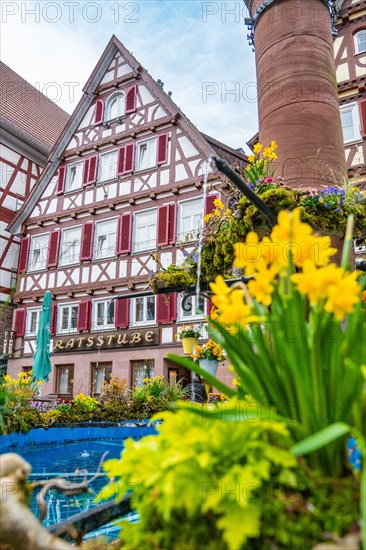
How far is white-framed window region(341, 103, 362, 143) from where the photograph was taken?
43.8 ft

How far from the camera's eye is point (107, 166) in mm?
18219

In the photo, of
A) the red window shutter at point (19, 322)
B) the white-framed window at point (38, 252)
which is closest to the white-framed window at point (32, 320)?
the red window shutter at point (19, 322)

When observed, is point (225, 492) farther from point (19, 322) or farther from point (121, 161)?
point (19, 322)

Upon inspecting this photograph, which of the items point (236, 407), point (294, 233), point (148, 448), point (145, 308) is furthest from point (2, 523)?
point (145, 308)

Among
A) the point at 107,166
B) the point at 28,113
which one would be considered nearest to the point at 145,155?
the point at 107,166

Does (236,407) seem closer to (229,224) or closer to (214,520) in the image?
(214,520)

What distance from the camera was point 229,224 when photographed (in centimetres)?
429

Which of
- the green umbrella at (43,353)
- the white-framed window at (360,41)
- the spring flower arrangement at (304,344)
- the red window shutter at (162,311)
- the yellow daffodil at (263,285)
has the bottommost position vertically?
the spring flower arrangement at (304,344)

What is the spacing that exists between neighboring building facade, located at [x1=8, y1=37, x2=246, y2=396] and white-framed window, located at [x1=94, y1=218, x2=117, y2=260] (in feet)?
0.14

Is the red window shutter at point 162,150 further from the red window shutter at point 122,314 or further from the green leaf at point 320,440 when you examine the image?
the green leaf at point 320,440

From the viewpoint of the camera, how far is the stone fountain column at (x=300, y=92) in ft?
15.0

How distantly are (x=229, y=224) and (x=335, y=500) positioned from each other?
3.34 metres

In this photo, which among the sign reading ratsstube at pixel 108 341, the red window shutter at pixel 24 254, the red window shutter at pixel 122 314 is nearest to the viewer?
the sign reading ratsstube at pixel 108 341

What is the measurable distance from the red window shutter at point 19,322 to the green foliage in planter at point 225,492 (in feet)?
59.9
